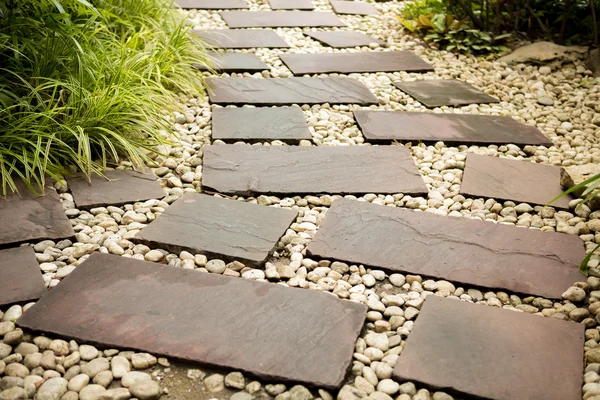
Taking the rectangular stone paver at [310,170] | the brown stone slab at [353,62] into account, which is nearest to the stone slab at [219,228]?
the rectangular stone paver at [310,170]

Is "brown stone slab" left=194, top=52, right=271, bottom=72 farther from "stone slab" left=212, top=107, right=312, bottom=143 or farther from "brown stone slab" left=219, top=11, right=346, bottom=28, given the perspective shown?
"brown stone slab" left=219, top=11, right=346, bottom=28

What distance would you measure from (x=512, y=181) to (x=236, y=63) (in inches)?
81.9

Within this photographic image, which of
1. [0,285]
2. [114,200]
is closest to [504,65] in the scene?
[114,200]

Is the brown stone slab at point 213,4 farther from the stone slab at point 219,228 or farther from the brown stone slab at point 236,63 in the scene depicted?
the stone slab at point 219,228

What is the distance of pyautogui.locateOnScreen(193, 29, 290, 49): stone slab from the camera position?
14.0 feet

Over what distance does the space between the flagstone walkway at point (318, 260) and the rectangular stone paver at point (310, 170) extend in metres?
0.01

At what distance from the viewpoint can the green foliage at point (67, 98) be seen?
2354 millimetres

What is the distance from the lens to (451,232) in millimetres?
2160

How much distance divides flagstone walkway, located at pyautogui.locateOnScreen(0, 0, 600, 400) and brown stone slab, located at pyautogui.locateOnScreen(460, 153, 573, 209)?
11 mm

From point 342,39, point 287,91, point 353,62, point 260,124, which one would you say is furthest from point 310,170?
point 342,39

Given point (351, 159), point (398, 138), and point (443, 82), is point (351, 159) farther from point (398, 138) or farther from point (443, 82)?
point (443, 82)

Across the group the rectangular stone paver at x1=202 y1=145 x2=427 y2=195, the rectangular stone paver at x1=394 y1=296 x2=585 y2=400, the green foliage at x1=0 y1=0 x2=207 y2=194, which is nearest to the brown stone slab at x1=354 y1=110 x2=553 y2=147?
the rectangular stone paver at x1=202 y1=145 x2=427 y2=195

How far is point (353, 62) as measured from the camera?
403 cm

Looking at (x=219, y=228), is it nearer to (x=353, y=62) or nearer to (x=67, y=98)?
(x=67, y=98)
